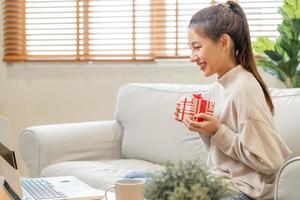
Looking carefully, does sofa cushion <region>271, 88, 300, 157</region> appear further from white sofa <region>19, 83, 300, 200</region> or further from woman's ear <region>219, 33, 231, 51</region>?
woman's ear <region>219, 33, 231, 51</region>

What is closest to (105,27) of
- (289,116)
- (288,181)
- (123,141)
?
(123,141)

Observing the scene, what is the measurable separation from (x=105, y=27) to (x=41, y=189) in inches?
85.6

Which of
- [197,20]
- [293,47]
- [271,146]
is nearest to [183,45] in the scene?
[293,47]

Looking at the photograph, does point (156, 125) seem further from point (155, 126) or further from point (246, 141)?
point (246, 141)

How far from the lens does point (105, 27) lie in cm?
368

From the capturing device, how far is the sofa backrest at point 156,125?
261 centimetres

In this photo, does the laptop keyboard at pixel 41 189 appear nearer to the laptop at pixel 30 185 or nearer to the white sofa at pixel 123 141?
the laptop at pixel 30 185

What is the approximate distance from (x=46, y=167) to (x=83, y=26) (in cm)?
131

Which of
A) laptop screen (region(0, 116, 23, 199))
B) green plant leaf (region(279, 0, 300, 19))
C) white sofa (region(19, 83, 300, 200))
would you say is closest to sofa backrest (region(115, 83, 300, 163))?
white sofa (region(19, 83, 300, 200))

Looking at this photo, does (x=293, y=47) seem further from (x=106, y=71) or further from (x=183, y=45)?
(x=106, y=71)

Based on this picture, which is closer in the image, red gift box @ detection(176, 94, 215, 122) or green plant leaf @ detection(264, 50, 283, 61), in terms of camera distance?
red gift box @ detection(176, 94, 215, 122)

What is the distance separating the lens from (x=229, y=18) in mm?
1848

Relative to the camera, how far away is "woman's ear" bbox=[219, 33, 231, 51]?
183cm

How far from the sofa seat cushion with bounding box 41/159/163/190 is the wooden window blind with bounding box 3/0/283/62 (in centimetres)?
112
